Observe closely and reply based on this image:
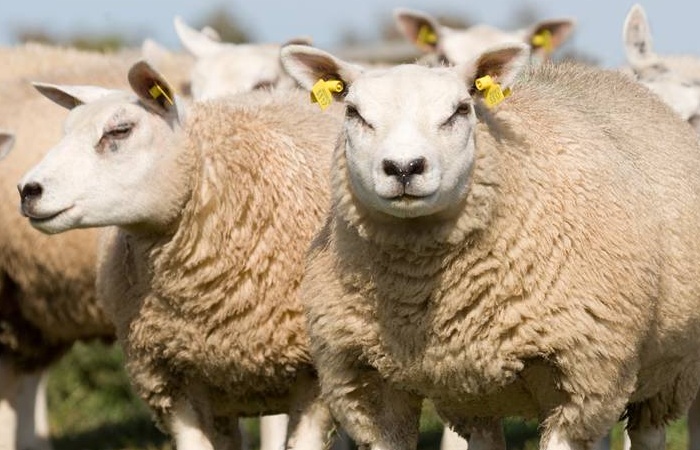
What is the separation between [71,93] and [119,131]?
1.42ft

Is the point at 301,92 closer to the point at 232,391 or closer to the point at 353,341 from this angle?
the point at 232,391

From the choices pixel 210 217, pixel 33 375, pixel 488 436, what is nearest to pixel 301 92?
pixel 210 217

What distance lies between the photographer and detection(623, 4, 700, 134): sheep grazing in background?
27.6 ft

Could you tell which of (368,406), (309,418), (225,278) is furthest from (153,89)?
(368,406)

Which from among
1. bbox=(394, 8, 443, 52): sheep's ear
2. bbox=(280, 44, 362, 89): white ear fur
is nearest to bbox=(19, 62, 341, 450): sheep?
bbox=(280, 44, 362, 89): white ear fur

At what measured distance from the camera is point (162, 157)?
19.9ft

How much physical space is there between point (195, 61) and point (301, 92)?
301 centimetres

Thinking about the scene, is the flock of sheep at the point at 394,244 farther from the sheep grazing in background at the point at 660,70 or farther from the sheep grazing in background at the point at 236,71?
the sheep grazing in background at the point at 236,71

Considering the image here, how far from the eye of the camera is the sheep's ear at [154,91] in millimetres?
6074

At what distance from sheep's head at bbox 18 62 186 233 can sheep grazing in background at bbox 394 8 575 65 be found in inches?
179

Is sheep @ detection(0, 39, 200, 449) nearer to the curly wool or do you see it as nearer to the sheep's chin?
the sheep's chin

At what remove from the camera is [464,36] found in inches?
435

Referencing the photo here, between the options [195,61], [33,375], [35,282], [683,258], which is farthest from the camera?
[195,61]

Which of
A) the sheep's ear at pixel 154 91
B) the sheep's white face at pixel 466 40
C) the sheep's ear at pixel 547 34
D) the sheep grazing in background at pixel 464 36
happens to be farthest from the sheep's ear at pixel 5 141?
the sheep's ear at pixel 547 34
